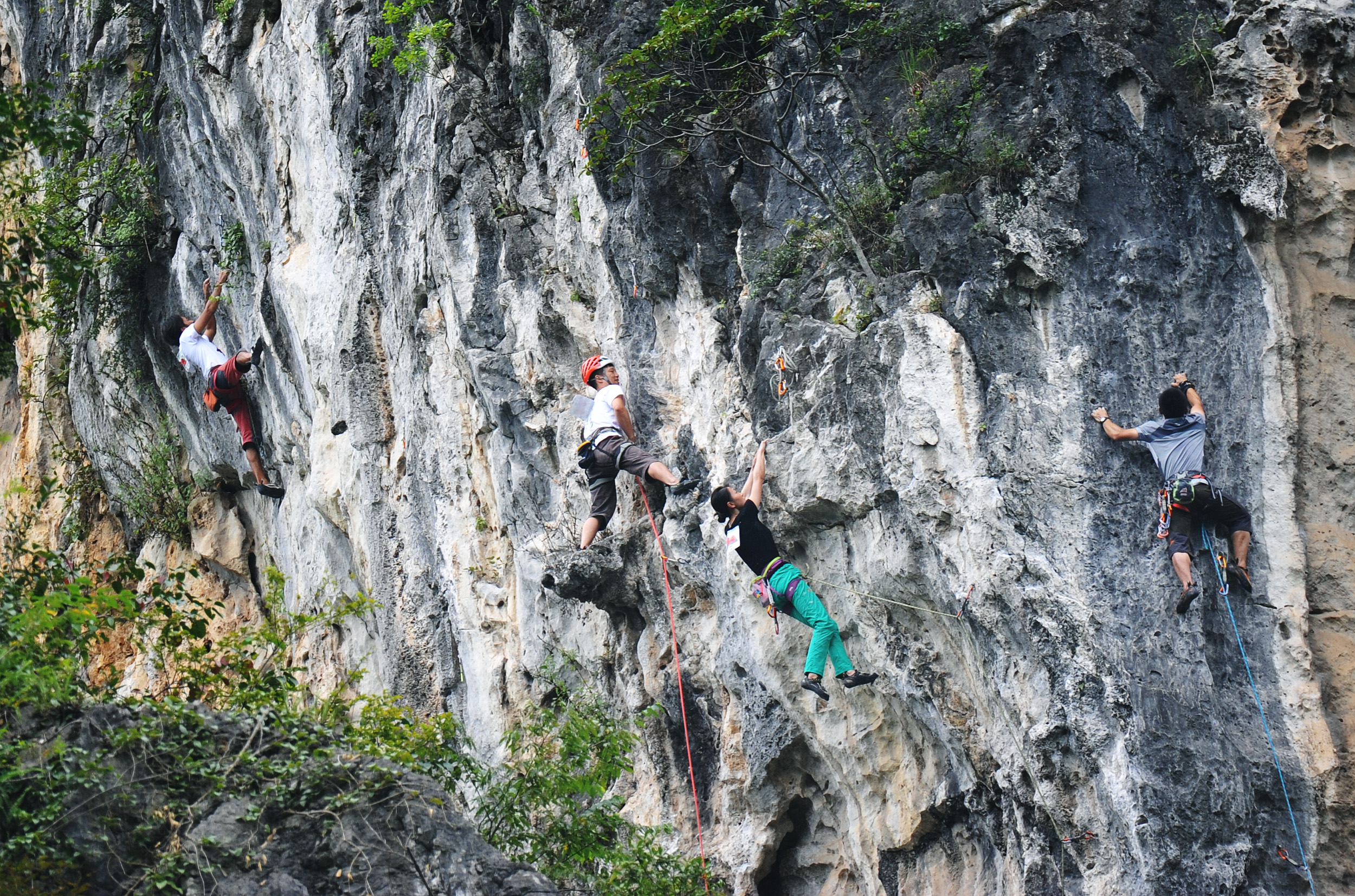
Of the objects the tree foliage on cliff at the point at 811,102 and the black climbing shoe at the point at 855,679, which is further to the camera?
the tree foliage on cliff at the point at 811,102

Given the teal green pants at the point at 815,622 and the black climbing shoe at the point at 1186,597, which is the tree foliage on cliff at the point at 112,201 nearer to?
the teal green pants at the point at 815,622

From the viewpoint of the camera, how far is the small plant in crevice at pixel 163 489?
17359 millimetres

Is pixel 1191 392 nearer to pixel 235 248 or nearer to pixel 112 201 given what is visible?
pixel 235 248

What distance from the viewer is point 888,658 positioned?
29.8ft

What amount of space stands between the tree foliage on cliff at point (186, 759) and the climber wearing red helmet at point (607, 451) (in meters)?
1.89

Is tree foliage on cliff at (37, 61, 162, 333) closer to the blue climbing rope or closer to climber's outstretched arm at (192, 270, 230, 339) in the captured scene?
climber's outstretched arm at (192, 270, 230, 339)

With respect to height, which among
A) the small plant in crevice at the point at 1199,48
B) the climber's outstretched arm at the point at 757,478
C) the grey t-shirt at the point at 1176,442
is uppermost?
the small plant in crevice at the point at 1199,48

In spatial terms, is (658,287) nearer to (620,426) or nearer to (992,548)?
(620,426)

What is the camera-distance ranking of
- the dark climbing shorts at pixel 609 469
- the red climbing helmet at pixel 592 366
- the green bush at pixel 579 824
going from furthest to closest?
the red climbing helmet at pixel 592 366
the dark climbing shorts at pixel 609 469
the green bush at pixel 579 824

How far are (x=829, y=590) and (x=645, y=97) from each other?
4.33 meters

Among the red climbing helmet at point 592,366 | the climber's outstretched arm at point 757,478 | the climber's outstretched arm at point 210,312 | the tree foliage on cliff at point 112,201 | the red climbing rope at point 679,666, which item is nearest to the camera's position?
the climber's outstretched arm at point 757,478

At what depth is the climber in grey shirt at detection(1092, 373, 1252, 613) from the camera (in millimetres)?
8094

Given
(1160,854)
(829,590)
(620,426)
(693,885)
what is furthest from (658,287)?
(1160,854)

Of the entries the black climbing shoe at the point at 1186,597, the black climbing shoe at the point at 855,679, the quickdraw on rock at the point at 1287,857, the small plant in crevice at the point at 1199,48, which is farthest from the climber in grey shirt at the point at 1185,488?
the small plant in crevice at the point at 1199,48
